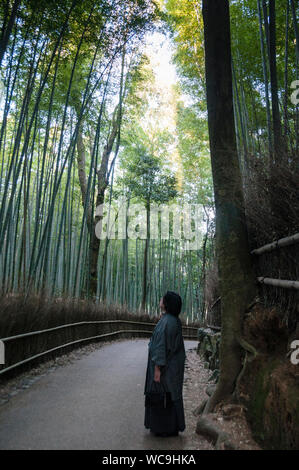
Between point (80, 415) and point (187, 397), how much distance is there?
5.05 ft

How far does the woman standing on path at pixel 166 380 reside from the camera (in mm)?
2555

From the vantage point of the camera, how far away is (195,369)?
5.73m


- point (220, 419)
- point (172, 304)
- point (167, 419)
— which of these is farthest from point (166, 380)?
point (172, 304)

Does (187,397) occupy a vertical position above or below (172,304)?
below

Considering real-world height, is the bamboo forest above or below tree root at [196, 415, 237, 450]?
above

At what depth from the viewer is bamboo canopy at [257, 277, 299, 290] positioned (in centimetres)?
223

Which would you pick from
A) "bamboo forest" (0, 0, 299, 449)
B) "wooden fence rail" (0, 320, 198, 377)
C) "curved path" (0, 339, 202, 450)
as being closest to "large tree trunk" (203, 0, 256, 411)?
"bamboo forest" (0, 0, 299, 449)

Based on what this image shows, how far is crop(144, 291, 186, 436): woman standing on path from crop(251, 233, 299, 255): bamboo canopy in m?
0.94

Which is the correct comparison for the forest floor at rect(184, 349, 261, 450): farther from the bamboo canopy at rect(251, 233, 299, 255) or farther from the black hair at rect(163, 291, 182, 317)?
the bamboo canopy at rect(251, 233, 299, 255)

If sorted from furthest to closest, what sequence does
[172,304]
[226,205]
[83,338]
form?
[83,338] < [226,205] < [172,304]

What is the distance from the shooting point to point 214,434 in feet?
7.73

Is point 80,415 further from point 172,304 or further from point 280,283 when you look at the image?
point 280,283

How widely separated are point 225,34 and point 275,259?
2.23 m

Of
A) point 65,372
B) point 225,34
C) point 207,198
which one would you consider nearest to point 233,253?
point 225,34
